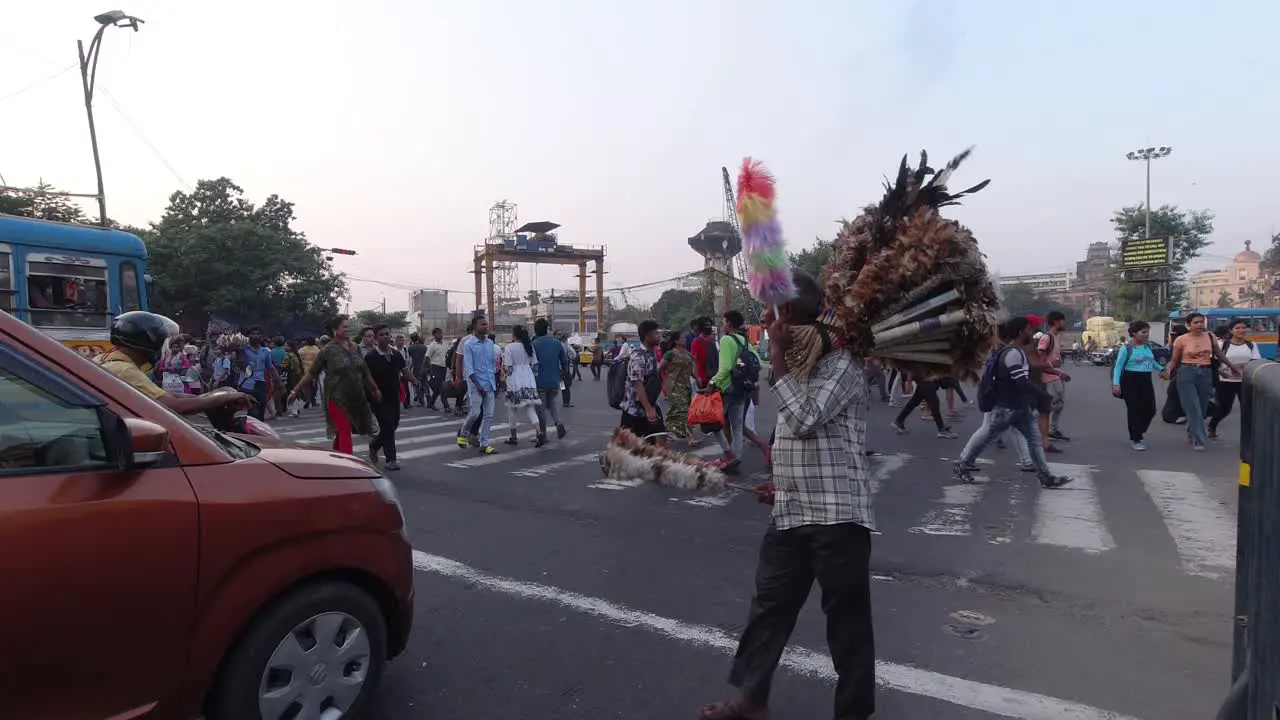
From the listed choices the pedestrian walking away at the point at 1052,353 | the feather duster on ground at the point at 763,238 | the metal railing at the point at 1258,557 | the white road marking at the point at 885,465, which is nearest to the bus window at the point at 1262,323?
the pedestrian walking away at the point at 1052,353

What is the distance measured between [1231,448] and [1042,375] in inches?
102

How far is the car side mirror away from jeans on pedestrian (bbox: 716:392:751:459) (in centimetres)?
663

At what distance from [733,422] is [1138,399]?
18.6ft

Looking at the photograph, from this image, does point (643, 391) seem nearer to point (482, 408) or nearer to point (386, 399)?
point (482, 408)

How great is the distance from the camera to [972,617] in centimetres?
427

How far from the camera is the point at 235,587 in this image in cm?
254

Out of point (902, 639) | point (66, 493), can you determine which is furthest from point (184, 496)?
point (902, 639)

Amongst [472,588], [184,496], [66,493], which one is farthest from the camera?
[472,588]

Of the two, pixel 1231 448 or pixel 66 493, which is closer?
pixel 66 493

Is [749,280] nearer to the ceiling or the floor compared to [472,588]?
nearer to the ceiling

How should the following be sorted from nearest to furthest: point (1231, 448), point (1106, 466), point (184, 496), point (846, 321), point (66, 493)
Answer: point (66, 493)
point (184, 496)
point (846, 321)
point (1106, 466)
point (1231, 448)

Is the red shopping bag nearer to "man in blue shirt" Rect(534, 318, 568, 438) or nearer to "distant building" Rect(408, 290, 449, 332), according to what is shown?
"man in blue shirt" Rect(534, 318, 568, 438)

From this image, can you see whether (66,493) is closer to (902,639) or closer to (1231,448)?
(902,639)

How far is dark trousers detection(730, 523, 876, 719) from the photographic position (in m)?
2.91
